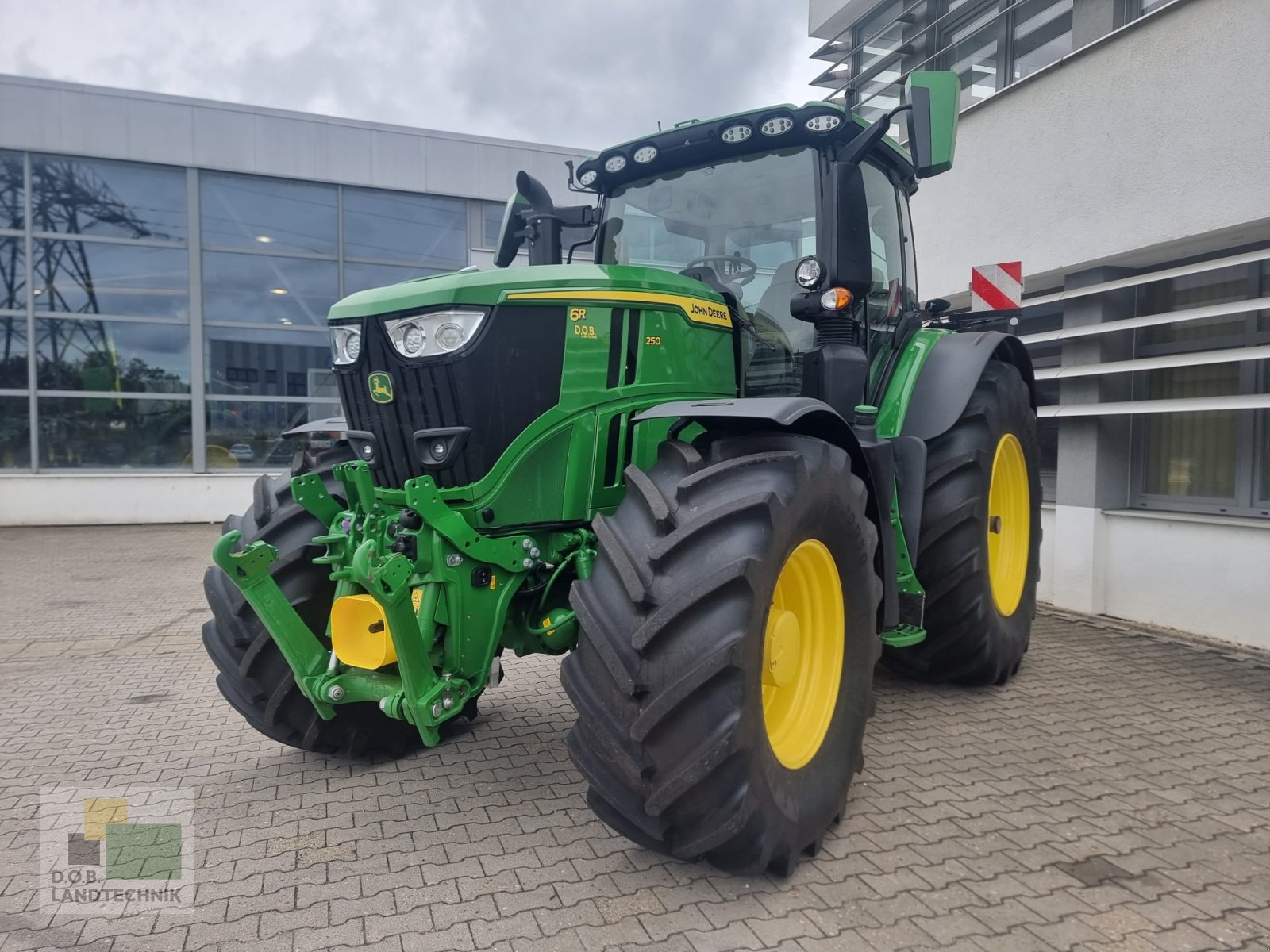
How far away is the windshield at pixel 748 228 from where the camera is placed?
3541mm

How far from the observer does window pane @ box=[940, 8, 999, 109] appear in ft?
23.9

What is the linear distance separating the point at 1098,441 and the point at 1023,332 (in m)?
1.45

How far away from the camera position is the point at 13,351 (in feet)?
37.7

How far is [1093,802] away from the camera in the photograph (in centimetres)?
313

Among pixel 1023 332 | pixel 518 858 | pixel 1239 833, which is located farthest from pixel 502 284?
pixel 1023 332

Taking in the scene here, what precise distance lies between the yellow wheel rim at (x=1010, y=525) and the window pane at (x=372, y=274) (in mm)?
10071

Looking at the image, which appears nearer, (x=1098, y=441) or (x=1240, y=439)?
(x=1240, y=439)

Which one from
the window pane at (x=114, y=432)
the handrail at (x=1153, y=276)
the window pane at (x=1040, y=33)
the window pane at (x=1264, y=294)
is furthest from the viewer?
the window pane at (x=114, y=432)

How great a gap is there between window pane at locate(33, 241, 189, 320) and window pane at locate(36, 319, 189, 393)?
22 cm

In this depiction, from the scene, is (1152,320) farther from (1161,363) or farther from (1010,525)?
(1010,525)

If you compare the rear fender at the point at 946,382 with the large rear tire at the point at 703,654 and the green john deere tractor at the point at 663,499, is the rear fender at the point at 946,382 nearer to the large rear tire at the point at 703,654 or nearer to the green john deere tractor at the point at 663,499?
the green john deere tractor at the point at 663,499

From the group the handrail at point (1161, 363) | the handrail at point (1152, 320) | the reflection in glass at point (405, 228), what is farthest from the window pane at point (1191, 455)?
the reflection in glass at point (405, 228)

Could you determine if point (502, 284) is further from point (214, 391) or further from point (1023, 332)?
point (214, 391)

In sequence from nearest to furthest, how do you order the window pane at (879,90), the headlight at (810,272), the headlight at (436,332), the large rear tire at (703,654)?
the large rear tire at (703,654)
the headlight at (436,332)
the headlight at (810,272)
the window pane at (879,90)
